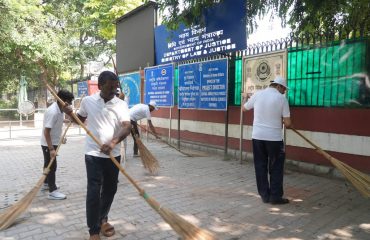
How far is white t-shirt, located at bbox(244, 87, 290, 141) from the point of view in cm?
447

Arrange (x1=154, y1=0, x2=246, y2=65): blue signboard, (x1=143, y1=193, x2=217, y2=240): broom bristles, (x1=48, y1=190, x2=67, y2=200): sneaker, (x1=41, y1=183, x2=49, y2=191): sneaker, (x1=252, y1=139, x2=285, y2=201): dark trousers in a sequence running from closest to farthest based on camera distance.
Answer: (x1=143, y1=193, x2=217, y2=240): broom bristles → (x1=252, y1=139, x2=285, y2=201): dark trousers → (x1=48, y1=190, x2=67, y2=200): sneaker → (x1=41, y1=183, x2=49, y2=191): sneaker → (x1=154, y1=0, x2=246, y2=65): blue signboard

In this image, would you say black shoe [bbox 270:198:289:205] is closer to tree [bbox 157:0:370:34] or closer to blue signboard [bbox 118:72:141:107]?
tree [bbox 157:0:370:34]

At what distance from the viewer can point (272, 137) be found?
4.48 m

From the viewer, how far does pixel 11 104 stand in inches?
941

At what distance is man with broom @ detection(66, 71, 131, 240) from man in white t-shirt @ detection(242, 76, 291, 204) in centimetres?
200

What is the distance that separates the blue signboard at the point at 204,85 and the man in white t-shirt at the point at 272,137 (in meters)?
2.67

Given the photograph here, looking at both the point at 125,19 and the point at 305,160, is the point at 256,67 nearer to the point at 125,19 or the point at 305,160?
the point at 305,160

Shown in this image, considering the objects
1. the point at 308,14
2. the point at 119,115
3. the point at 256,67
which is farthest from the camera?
the point at 256,67

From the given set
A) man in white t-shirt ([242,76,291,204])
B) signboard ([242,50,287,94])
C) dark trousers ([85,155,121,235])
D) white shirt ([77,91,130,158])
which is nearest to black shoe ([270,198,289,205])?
man in white t-shirt ([242,76,291,204])

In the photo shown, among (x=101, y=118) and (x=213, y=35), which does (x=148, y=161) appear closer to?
(x=101, y=118)

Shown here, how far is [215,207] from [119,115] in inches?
74.6

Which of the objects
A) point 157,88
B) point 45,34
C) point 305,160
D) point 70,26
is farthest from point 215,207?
point 70,26

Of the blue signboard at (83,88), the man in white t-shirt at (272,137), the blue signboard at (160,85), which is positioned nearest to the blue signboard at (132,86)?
the blue signboard at (160,85)

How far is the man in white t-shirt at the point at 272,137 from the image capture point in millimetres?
4484
